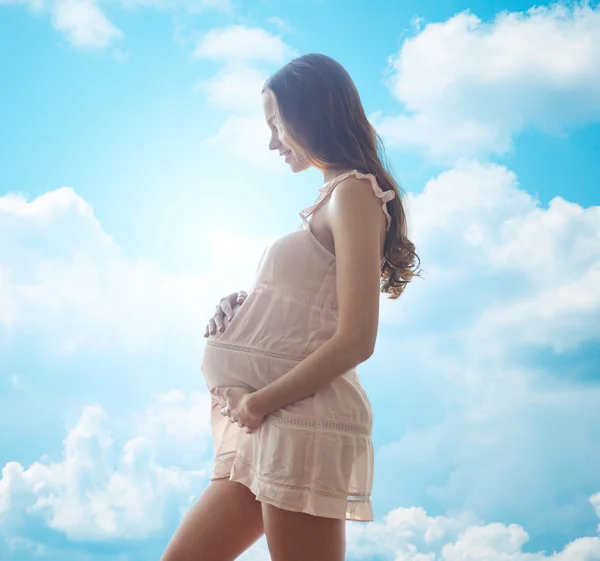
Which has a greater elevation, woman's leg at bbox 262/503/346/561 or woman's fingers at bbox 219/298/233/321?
woman's fingers at bbox 219/298/233/321

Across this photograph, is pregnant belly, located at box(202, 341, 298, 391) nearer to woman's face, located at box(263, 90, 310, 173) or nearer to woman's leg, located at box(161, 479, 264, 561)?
woman's leg, located at box(161, 479, 264, 561)

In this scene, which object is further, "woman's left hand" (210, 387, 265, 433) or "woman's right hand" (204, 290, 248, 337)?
"woman's right hand" (204, 290, 248, 337)

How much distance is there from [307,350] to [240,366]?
5.0 inches

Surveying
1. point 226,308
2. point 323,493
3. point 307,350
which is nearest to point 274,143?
point 226,308

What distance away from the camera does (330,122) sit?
51.1 inches

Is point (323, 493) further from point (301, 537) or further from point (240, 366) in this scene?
point (240, 366)

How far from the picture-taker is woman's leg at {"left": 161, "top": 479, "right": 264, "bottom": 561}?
124 cm

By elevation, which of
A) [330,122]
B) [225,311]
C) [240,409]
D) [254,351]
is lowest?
[240,409]

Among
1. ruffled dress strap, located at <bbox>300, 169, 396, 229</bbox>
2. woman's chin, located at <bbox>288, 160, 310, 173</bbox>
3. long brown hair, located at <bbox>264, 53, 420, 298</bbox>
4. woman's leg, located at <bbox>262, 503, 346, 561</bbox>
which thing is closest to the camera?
woman's leg, located at <bbox>262, 503, 346, 561</bbox>

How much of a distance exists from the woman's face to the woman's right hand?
307 millimetres

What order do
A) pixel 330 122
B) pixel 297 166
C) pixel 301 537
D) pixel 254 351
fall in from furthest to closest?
1. pixel 297 166
2. pixel 330 122
3. pixel 254 351
4. pixel 301 537

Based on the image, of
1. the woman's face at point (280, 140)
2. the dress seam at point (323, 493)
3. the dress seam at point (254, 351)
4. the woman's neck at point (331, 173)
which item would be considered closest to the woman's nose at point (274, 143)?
the woman's face at point (280, 140)

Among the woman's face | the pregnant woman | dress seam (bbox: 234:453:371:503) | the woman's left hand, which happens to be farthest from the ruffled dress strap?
dress seam (bbox: 234:453:371:503)

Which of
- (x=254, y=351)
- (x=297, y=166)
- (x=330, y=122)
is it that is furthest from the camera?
(x=297, y=166)
